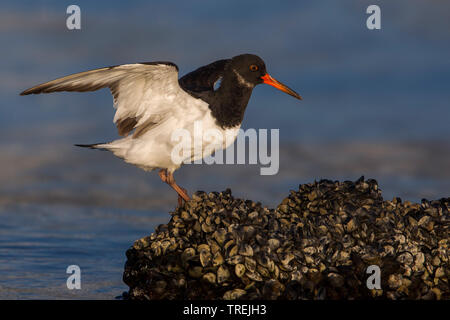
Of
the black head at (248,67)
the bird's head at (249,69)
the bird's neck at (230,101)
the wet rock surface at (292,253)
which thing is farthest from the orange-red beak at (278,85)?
the wet rock surface at (292,253)

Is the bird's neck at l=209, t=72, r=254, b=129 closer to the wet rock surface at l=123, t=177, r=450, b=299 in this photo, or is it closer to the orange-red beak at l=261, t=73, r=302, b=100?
the orange-red beak at l=261, t=73, r=302, b=100

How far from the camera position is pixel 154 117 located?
10.2 metres

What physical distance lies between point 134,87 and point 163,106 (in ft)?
2.02

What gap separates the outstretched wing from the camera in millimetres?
9320

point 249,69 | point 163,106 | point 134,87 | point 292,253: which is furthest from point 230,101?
point 292,253

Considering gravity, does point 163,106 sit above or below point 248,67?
below

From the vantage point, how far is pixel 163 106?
1011 cm

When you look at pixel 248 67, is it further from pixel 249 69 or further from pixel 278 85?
pixel 278 85

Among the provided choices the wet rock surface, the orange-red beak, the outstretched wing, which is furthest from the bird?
the wet rock surface

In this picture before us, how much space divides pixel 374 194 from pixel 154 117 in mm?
4253

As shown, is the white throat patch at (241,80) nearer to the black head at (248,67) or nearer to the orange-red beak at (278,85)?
the black head at (248,67)

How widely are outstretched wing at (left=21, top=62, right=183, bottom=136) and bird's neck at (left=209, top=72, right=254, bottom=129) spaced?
804mm
